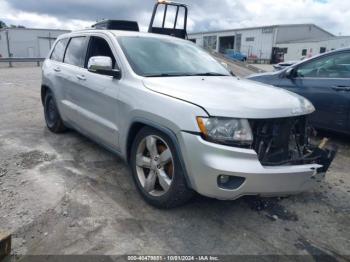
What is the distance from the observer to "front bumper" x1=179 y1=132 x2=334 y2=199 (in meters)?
2.55

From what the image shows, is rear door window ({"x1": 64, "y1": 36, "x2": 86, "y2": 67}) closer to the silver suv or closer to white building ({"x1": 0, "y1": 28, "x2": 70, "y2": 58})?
the silver suv

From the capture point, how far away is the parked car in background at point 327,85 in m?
4.91

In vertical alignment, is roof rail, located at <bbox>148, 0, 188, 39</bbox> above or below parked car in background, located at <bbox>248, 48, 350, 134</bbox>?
above

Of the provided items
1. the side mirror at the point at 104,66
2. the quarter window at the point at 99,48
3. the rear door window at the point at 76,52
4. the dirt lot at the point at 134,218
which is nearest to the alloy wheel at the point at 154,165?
the dirt lot at the point at 134,218

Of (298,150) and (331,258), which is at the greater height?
(298,150)

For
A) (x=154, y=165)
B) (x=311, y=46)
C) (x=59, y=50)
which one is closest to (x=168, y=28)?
(x=59, y=50)

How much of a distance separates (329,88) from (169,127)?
3398mm

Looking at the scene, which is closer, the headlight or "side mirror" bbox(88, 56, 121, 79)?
the headlight

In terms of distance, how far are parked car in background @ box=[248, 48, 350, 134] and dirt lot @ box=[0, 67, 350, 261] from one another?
98cm

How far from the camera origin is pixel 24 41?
40688mm

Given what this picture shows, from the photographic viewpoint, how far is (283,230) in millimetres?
2943

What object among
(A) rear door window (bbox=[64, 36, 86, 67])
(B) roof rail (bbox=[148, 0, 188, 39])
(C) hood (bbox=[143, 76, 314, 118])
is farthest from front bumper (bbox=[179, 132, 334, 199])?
(B) roof rail (bbox=[148, 0, 188, 39])

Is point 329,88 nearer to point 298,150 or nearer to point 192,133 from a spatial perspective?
point 298,150

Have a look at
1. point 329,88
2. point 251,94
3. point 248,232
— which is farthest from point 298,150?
point 329,88
